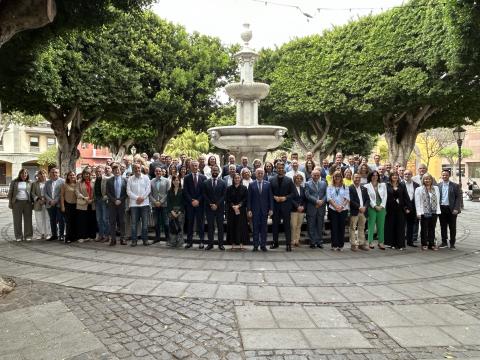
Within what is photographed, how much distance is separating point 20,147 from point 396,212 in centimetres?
5036

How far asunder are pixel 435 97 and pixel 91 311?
61.3 feet

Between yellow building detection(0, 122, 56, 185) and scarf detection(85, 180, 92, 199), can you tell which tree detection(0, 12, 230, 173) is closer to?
scarf detection(85, 180, 92, 199)

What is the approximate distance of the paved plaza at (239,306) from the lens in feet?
11.7

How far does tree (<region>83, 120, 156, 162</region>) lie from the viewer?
29422 mm

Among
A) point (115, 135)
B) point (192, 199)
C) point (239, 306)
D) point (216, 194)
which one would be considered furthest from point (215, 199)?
point (115, 135)

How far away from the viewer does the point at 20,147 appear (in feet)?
152

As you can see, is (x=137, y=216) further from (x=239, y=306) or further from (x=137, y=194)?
(x=239, y=306)

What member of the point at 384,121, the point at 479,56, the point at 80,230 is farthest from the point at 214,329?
the point at 384,121

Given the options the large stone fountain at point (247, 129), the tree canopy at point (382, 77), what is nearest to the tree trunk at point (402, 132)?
the tree canopy at point (382, 77)

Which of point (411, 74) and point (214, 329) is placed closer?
point (214, 329)

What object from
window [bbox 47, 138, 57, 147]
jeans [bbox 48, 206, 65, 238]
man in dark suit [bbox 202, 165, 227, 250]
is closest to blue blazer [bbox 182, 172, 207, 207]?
man in dark suit [bbox 202, 165, 227, 250]

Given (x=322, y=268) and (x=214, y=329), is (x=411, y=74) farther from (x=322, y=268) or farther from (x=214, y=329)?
(x=214, y=329)

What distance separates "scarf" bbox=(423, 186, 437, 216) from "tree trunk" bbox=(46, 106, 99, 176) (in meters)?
17.8

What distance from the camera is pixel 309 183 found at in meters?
8.56
